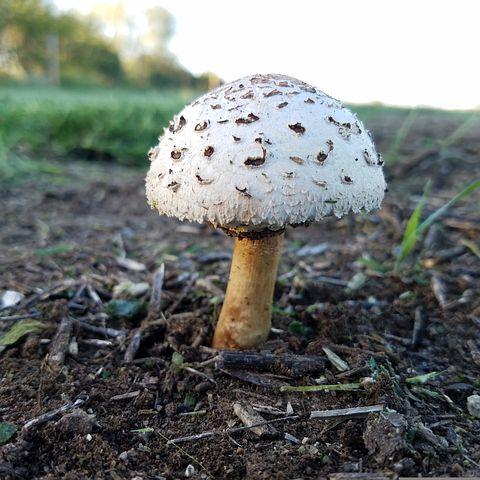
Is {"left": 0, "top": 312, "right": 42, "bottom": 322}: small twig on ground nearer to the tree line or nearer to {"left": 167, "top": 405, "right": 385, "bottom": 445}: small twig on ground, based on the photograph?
{"left": 167, "top": 405, "right": 385, "bottom": 445}: small twig on ground

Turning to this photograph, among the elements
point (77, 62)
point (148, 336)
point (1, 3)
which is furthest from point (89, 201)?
point (77, 62)

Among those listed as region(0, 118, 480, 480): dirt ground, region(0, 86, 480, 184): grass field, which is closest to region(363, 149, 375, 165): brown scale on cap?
region(0, 118, 480, 480): dirt ground

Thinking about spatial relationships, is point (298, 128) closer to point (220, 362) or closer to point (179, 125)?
point (179, 125)

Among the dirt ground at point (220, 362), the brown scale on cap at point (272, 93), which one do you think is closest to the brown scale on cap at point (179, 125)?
the brown scale on cap at point (272, 93)

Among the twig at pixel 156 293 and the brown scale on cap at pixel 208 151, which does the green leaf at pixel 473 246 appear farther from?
the brown scale on cap at pixel 208 151

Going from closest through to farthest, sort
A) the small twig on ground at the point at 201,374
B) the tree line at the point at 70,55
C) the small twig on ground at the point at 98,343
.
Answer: the small twig on ground at the point at 201,374 → the small twig on ground at the point at 98,343 → the tree line at the point at 70,55

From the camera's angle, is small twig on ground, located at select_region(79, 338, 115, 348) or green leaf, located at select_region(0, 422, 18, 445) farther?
small twig on ground, located at select_region(79, 338, 115, 348)
